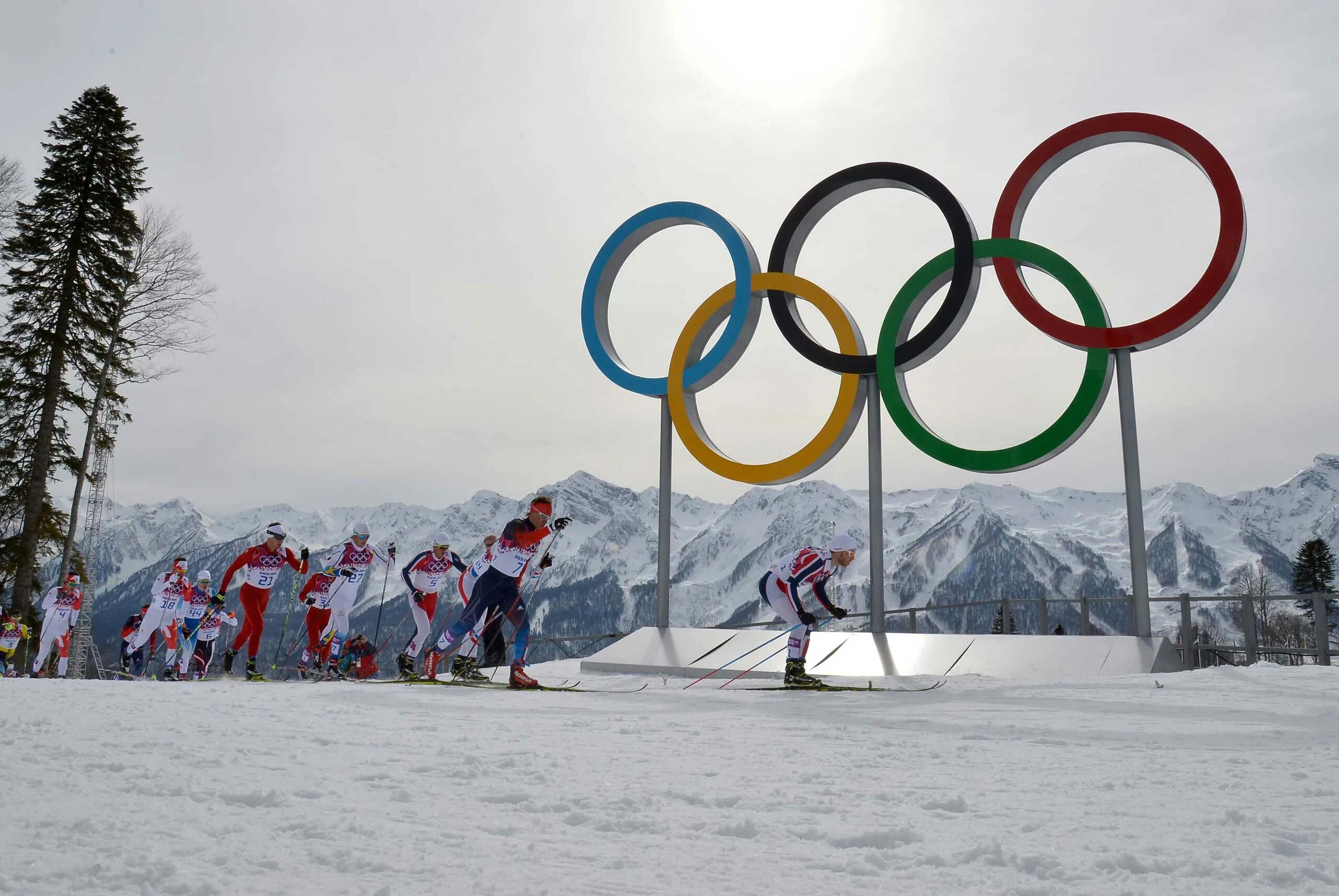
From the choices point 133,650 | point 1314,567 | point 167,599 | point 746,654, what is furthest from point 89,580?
point 1314,567

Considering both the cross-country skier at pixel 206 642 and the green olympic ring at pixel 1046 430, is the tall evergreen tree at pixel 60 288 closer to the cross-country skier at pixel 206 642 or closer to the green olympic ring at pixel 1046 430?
the cross-country skier at pixel 206 642

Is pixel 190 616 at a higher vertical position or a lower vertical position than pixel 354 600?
lower

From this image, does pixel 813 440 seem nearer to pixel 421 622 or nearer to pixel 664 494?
pixel 664 494

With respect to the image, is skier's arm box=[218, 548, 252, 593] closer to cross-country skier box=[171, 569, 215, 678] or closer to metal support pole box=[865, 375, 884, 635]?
cross-country skier box=[171, 569, 215, 678]

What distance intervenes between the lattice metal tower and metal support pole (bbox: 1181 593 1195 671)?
19.5 metres

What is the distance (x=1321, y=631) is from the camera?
11.6 m

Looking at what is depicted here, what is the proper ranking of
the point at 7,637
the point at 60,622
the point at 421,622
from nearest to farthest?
the point at 421,622 → the point at 7,637 → the point at 60,622

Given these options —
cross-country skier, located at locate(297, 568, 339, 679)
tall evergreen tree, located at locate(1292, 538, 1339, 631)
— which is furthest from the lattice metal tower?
tall evergreen tree, located at locate(1292, 538, 1339, 631)

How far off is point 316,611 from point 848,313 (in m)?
8.40

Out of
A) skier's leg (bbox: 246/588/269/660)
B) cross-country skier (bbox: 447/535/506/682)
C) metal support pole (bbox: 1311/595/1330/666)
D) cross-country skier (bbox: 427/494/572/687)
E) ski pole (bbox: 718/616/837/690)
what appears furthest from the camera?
skier's leg (bbox: 246/588/269/660)

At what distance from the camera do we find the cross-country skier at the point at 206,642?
1474cm

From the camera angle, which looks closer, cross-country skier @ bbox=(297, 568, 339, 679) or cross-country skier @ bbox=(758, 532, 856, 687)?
cross-country skier @ bbox=(758, 532, 856, 687)

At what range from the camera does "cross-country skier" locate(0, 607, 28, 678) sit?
55.1 feet

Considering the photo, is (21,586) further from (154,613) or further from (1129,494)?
(1129,494)
